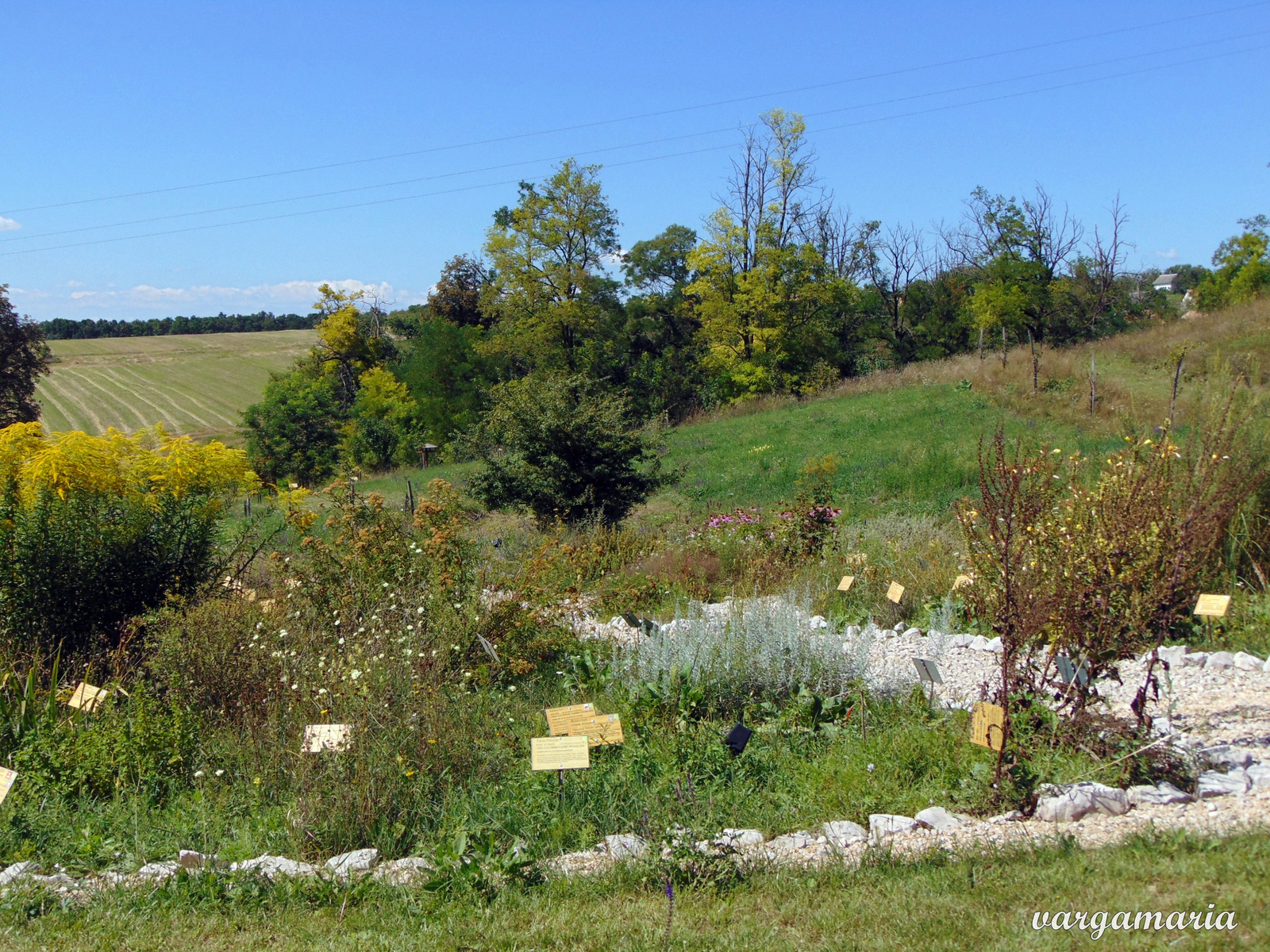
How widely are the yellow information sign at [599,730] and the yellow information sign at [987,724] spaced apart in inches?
60.5

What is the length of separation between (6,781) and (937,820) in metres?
3.89

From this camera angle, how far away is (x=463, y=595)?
5664mm

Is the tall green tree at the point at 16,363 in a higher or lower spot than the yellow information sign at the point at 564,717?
higher

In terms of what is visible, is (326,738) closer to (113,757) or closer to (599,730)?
(113,757)

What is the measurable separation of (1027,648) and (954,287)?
40.5 metres

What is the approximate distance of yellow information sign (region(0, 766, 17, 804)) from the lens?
12.5ft

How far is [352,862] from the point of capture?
3.40 meters

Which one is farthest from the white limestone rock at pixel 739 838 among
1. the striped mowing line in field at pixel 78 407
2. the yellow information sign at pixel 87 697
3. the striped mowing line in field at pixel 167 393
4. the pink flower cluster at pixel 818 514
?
the striped mowing line in field at pixel 167 393

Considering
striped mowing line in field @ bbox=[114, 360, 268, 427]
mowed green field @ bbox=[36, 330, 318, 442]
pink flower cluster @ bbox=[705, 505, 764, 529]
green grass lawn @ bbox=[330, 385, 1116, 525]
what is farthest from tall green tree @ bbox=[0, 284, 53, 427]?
pink flower cluster @ bbox=[705, 505, 764, 529]

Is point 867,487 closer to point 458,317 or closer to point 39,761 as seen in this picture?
point 39,761

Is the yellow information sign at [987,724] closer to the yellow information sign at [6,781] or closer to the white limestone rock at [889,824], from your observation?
the white limestone rock at [889,824]

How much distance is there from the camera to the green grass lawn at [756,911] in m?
2.59

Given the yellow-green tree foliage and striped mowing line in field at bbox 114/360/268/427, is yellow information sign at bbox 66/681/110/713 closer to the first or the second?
the yellow-green tree foliage

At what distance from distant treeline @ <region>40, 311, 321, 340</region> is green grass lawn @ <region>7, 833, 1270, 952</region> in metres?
66.9
